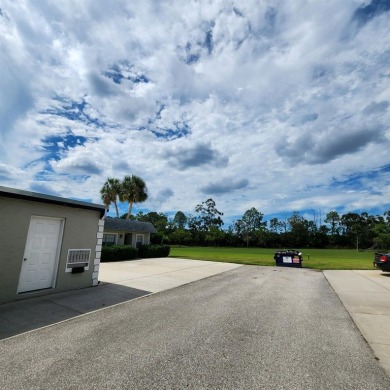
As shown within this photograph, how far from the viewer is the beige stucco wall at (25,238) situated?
6.43 metres

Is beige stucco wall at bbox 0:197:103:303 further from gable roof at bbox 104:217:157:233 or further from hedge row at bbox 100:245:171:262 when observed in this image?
gable roof at bbox 104:217:157:233

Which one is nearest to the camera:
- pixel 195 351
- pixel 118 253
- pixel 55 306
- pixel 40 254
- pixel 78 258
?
pixel 195 351

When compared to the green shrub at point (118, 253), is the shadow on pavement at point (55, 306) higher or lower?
lower

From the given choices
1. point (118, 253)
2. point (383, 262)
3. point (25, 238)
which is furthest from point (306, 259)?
point (25, 238)

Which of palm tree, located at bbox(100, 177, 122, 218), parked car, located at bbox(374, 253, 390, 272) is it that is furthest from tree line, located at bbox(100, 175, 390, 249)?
parked car, located at bbox(374, 253, 390, 272)

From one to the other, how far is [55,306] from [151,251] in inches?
668

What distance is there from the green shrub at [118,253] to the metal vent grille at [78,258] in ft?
31.8

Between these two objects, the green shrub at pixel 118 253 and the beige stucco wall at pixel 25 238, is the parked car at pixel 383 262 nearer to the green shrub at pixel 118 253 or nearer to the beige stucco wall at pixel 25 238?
the beige stucco wall at pixel 25 238

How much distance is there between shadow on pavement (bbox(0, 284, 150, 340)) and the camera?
506 centimetres

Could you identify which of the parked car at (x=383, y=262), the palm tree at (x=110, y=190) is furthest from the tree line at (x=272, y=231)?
the parked car at (x=383, y=262)

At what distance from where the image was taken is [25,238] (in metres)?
6.83

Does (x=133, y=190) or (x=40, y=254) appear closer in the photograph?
(x=40, y=254)

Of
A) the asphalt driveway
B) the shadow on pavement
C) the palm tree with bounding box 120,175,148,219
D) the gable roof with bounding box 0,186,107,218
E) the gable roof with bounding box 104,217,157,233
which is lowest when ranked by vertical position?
the asphalt driveway

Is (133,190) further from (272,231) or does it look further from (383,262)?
(272,231)
